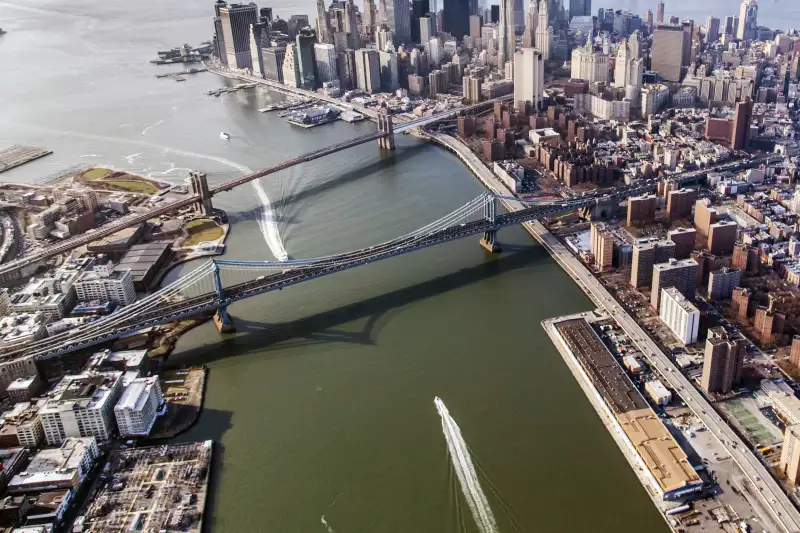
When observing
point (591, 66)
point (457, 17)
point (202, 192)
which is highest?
point (457, 17)

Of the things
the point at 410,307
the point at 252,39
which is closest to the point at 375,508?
the point at 410,307

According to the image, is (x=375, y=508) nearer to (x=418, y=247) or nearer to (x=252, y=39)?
(x=418, y=247)

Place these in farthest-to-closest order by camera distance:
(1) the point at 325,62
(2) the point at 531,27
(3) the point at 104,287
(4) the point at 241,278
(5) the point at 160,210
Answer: (2) the point at 531,27, (1) the point at 325,62, (5) the point at 160,210, (4) the point at 241,278, (3) the point at 104,287

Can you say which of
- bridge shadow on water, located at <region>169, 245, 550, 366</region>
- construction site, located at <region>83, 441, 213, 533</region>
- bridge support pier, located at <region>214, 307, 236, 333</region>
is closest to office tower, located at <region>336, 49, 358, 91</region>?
bridge shadow on water, located at <region>169, 245, 550, 366</region>

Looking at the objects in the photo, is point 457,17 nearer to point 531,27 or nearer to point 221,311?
point 531,27

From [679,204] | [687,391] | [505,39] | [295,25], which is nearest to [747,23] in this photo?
[505,39]

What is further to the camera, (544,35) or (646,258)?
(544,35)

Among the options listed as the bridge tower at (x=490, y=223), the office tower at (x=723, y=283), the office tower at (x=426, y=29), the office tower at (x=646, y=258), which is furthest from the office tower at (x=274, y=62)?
the office tower at (x=723, y=283)
